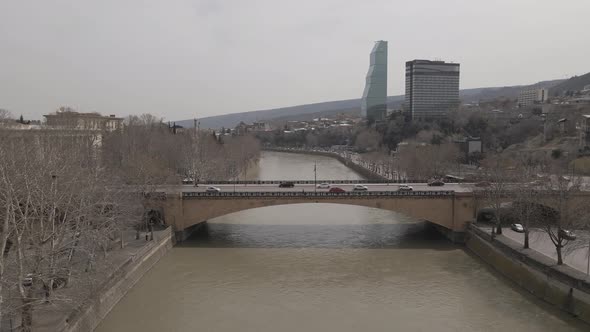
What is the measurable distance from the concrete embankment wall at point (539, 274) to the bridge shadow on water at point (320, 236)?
→ 4.28 metres

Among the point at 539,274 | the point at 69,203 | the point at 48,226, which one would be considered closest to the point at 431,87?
the point at 539,274

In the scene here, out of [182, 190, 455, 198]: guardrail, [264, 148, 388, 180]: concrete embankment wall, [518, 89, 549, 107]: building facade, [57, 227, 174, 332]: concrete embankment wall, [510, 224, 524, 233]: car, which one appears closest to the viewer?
[57, 227, 174, 332]: concrete embankment wall

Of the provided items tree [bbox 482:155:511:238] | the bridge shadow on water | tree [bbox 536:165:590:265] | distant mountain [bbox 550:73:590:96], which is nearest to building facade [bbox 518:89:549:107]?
distant mountain [bbox 550:73:590:96]

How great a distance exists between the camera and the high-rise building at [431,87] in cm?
12238

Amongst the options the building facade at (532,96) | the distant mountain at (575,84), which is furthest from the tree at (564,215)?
the distant mountain at (575,84)

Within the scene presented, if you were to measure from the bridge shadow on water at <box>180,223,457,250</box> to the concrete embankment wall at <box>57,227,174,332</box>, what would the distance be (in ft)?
14.2

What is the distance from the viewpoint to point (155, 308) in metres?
20.4

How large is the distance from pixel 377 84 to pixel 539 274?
16286 centimetres

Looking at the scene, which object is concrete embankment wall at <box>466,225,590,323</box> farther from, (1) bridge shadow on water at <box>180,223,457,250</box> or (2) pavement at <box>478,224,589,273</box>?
(1) bridge shadow on water at <box>180,223,457,250</box>

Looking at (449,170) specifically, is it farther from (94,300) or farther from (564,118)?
(94,300)

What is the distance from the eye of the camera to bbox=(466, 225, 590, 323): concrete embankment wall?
734 inches

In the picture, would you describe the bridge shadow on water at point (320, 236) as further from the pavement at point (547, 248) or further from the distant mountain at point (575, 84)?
the distant mountain at point (575, 84)

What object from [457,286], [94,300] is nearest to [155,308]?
[94,300]

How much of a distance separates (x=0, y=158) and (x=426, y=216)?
23.6 meters
